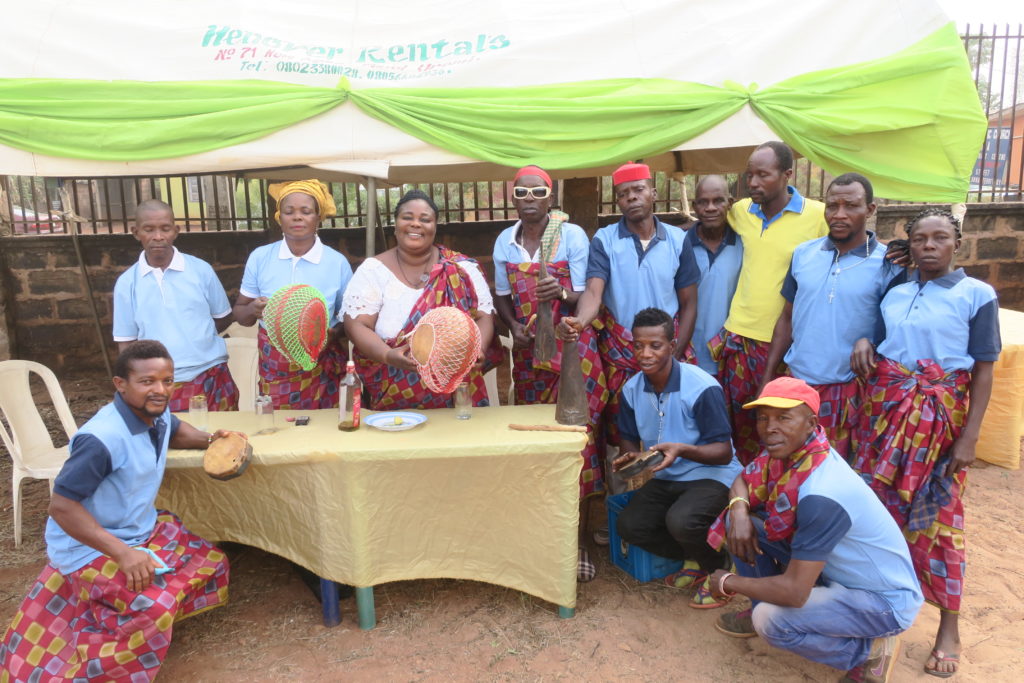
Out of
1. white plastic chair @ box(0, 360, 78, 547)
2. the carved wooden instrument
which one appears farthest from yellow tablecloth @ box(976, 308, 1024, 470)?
white plastic chair @ box(0, 360, 78, 547)

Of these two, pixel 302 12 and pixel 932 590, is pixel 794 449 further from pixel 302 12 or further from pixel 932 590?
pixel 302 12

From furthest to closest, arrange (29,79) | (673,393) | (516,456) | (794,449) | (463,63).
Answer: (463,63) < (29,79) < (673,393) < (516,456) < (794,449)

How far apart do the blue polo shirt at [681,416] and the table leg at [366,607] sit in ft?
4.08

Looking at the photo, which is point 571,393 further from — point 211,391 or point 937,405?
point 211,391

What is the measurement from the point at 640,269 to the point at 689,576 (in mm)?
1357

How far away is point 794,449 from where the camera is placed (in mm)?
2439

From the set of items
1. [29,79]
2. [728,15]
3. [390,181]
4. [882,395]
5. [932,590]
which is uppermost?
[728,15]

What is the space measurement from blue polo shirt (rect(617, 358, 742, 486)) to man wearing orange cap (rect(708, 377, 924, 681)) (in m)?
0.47

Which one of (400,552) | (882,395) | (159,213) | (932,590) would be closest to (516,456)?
(400,552)

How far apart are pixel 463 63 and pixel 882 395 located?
2433 millimetres

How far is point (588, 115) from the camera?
11.8 ft

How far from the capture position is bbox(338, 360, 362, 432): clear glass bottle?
3037mm

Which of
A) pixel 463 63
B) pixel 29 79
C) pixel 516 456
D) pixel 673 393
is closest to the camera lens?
pixel 516 456

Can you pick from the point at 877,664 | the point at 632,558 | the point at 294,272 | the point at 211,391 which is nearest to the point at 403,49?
the point at 294,272
